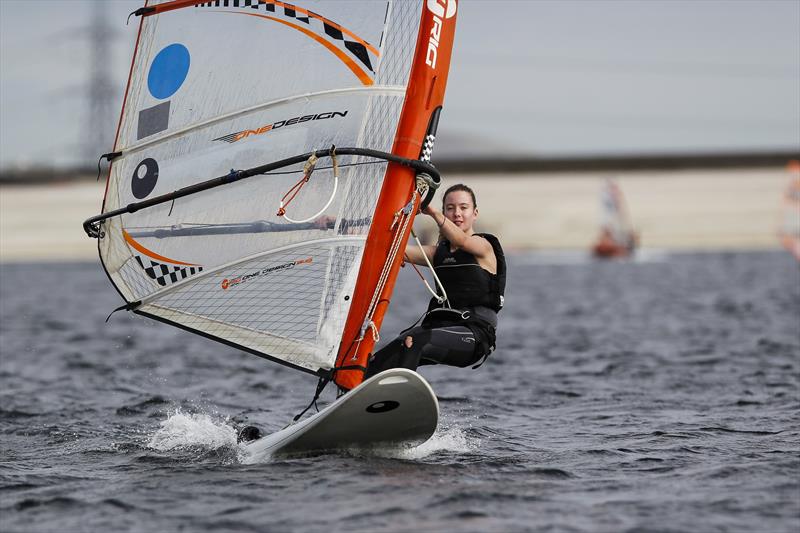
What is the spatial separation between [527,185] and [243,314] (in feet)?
223

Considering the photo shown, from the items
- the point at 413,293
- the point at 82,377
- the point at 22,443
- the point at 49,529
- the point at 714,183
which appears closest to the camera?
the point at 49,529

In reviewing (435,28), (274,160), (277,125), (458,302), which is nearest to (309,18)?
(277,125)

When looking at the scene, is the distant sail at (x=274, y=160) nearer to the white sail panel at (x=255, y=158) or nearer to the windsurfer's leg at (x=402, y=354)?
the white sail panel at (x=255, y=158)

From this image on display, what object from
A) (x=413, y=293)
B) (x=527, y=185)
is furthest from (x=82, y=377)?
(x=527, y=185)

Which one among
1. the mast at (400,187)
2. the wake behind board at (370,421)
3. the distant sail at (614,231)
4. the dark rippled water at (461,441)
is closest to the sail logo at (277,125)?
the mast at (400,187)

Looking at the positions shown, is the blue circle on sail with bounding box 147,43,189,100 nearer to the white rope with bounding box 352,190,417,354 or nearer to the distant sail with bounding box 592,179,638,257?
the white rope with bounding box 352,190,417,354

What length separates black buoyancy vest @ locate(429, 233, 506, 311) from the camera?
8203 millimetres

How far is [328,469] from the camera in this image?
7523 millimetres

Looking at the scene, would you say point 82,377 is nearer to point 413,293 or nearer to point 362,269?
point 362,269

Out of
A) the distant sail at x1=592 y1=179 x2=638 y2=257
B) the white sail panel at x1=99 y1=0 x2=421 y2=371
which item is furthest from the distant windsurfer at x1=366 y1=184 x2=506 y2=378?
the distant sail at x1=592 y1=179 x2=638 y2=257

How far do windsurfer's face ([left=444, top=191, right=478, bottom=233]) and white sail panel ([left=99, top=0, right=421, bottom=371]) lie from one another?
0.58m

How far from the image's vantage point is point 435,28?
25.6 ft

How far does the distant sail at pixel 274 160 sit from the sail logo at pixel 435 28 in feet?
0.04

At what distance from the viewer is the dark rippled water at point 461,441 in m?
6.47
